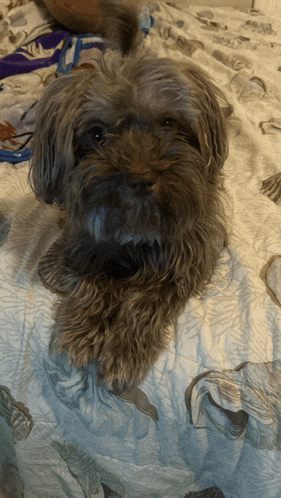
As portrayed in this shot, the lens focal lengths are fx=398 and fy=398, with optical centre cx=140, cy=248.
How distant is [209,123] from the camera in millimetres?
1035

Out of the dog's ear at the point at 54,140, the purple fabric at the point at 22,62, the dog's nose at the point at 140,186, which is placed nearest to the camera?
the dog's nose at the point at 140,186

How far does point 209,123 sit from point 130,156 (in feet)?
0.95

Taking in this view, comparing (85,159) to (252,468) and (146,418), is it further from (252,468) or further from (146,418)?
(252,468)

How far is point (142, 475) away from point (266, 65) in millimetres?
2049

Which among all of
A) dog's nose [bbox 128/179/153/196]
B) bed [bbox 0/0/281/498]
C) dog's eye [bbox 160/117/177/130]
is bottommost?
bed [bbox 0/0/281/498]

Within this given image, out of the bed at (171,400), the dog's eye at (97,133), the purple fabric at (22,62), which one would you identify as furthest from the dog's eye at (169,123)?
the purple fabric at (22,62)

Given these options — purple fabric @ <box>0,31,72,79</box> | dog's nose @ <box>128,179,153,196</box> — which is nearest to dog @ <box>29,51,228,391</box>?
dog's nose @ <box>128,179,153,196</box>

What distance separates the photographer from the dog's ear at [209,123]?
39.6 inches

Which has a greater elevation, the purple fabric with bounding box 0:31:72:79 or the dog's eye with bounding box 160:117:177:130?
the dog's eye with bounding box 160:117:177:130

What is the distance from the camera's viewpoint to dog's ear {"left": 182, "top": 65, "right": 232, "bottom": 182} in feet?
3.30

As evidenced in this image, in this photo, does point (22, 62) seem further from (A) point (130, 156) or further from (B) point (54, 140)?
(A) point (130, 156)

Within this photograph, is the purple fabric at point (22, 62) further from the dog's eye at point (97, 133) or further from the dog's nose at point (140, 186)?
the dog's nose at point (140, 186)

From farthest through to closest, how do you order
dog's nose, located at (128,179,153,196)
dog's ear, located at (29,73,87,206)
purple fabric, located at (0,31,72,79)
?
purple fabric, located at (0,31,72,79) < dog's ear, located at (29,73,87,206) < dog's nose, located at (128,179,153,196)

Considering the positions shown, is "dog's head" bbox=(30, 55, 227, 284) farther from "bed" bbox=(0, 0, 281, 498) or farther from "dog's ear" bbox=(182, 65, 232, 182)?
"bed" bbox=(0, 0, 281, 498)
